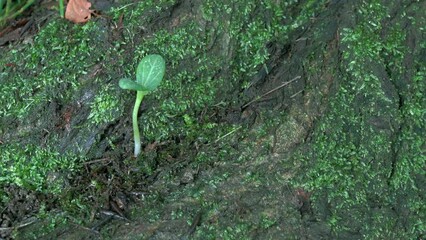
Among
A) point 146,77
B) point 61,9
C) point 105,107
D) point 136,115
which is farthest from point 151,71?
point 61,9

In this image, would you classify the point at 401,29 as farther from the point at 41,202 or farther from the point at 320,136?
the point at 41,202

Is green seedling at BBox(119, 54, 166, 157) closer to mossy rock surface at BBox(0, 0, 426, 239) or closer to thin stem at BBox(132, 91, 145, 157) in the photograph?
thin stem at BBox(132, 91, 145, 157)

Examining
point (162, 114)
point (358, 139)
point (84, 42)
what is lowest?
point (358, 139)

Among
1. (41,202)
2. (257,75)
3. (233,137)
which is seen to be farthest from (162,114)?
(41,202)

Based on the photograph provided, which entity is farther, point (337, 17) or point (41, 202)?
point (337, 17)

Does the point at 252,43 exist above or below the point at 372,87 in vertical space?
above

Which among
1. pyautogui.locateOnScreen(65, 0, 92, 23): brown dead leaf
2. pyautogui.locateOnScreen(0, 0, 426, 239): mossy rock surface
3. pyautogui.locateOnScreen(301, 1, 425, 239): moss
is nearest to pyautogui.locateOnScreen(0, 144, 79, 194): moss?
pyautogui.locateOnScreen(0, 0, 426, 239): mossy rock surface

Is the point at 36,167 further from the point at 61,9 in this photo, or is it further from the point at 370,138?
the point at 370,138
